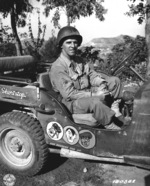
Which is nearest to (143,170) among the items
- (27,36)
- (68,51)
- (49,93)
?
(49,93)

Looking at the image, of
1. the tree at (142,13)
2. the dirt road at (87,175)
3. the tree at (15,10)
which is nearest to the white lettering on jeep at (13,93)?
the dirt road at (87,175)

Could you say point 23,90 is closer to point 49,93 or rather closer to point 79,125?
point 49,93

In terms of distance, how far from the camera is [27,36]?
13102mm

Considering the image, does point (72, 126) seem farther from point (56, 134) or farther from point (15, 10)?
point (15, 10)

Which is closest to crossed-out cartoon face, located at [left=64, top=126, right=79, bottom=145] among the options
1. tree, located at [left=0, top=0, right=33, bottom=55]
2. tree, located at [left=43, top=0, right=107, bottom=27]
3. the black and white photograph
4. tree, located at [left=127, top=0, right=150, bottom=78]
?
the black and white photograph

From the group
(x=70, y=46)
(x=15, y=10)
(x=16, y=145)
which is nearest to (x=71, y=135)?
(x=16, y=145)

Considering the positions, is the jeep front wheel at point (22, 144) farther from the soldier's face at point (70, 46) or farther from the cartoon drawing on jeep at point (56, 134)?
the soldier's face at point (70, 46)

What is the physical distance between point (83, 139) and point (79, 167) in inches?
30.1

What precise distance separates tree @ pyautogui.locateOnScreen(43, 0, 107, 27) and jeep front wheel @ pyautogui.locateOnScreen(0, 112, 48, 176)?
6664 mm

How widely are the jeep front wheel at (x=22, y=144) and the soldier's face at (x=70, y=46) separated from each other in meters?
1.03

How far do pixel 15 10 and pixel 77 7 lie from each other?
152 inches

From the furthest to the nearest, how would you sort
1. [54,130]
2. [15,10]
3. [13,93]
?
[15,10] < [13,93] < [54,130]

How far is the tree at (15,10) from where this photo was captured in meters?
10.8

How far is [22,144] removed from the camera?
340 centimetres
